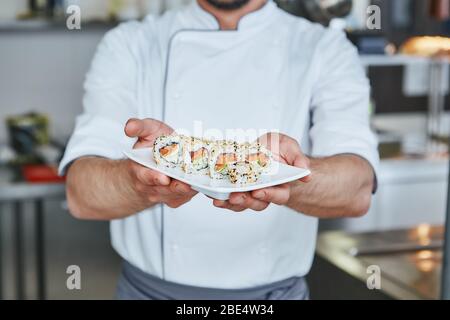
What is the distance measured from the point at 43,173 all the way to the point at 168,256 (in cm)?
107

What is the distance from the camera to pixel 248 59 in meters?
0.92

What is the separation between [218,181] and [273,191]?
45mm

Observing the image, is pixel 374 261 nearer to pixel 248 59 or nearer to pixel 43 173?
pixel 248 59

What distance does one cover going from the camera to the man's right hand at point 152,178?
62 cm

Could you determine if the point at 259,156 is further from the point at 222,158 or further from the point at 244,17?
the point at 244,17

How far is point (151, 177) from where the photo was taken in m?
0.63

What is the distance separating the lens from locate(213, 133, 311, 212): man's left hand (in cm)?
60

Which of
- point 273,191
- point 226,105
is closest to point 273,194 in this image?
point 273,191

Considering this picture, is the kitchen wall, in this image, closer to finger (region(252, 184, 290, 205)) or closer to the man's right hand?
the man's right hand

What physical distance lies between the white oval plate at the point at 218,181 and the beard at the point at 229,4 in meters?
0.32

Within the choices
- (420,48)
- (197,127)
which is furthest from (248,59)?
(420,48)
